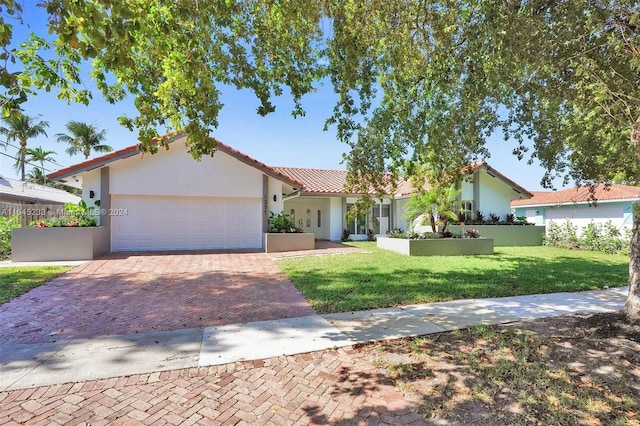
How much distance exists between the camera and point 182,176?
15.0 m

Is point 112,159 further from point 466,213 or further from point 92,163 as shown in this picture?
point 466,213

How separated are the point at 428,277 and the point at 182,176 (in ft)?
37.5

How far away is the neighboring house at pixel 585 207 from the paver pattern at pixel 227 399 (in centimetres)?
1648

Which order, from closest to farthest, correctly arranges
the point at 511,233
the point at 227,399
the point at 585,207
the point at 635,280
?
1. the point at 227,399
2. the point at 635,280
3. the point at 511,233
4. the point at 585,207

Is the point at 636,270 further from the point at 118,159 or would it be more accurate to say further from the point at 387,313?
the point at 118,159

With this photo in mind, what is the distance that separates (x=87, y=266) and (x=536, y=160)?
1381cm

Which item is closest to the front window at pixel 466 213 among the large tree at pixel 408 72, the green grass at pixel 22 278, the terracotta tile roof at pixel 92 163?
the large tree at pixel 408 72

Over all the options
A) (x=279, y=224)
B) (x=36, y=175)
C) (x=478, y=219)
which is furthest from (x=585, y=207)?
(x=36, y=175)

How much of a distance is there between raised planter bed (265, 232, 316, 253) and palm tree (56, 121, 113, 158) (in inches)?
1104

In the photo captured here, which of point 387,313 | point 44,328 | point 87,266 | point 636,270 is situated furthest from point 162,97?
point 636,270

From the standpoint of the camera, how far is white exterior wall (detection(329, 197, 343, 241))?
71.1 feet

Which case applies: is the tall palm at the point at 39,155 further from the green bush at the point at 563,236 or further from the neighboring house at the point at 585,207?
the green bush at the point at 563,236

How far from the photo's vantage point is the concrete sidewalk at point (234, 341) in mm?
3924

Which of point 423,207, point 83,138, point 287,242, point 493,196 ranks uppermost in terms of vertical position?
point 83,138
